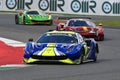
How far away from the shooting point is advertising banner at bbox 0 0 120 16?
51156mm

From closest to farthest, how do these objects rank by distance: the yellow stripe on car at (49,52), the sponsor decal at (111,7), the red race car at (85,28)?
the yellow stripe on car at (49,52)
the red race car at (85,28)
the sponsor decal at (111,7)

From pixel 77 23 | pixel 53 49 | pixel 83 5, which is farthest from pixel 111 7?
pixel 53 49

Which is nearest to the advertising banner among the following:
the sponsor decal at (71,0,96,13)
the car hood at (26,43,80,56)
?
the sponsor decal at (71,0,96,13)

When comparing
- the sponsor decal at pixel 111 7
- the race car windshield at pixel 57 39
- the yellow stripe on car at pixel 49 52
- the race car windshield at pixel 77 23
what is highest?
the sponsor decal at pixel 111 7

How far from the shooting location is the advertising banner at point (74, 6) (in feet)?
168

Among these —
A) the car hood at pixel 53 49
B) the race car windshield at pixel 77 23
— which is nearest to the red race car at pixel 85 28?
the race car windshield at pixel 77 23

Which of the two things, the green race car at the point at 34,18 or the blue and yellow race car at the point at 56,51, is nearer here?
the blue and yellow race car at the point at 56,51

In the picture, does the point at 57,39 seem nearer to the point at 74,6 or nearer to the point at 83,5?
the point at 83,5

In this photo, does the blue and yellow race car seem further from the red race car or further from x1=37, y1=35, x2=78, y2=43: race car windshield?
the red race car

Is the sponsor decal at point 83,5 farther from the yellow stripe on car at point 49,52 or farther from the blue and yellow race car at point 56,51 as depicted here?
the yellow stripe on car at point 49,52

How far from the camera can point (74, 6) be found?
51781mm

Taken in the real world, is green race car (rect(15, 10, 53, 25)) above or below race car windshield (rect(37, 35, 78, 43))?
above

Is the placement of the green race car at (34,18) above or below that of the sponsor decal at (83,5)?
below

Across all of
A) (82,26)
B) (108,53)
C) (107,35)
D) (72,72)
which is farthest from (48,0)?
(72,72)
